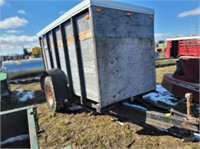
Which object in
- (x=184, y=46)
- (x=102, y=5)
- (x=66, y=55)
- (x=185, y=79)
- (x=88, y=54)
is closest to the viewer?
(x=102, y=5)

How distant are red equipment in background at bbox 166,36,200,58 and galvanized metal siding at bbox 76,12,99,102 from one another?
10211 millimetres

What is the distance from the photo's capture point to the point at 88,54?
2896mm

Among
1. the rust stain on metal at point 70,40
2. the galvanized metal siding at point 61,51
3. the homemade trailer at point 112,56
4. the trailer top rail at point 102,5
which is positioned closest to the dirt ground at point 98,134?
the homemade trailer at point 112,56

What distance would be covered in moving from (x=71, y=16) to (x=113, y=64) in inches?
46.3

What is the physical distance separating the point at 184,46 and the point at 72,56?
11.5 m

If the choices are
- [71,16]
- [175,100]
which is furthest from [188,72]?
[71,16]

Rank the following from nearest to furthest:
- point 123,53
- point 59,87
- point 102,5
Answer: point 102,5 → point 123,53 → point 59,87

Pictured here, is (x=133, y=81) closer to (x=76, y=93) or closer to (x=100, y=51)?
(x=100, y=51)

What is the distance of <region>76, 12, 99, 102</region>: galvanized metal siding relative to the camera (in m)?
2.74

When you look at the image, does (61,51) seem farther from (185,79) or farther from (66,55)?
(185,79)

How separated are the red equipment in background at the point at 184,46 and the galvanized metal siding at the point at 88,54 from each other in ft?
33.5

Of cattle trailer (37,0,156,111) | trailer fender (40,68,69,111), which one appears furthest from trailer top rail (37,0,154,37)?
trailer fender (40,68,69,111)

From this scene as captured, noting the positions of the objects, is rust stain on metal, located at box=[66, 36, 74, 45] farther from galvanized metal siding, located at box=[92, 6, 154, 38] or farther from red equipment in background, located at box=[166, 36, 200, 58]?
red equipment in background, located at box=[166, 36, 200, 58]

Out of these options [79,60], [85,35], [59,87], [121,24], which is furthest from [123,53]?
[59,87]
